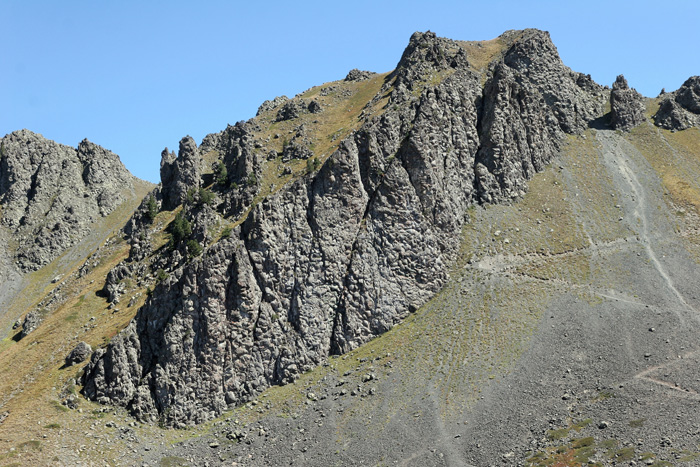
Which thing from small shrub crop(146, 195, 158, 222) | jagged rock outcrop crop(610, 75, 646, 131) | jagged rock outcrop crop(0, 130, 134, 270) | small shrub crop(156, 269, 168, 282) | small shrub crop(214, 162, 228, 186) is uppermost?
jagged rock outcrop crop(0, 130, 134, 270)

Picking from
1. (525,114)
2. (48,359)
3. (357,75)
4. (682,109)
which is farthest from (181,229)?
(682,109)

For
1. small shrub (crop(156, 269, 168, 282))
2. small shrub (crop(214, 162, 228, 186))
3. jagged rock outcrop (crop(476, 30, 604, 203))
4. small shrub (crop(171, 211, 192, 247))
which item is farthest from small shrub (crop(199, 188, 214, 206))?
jagged rock outcrop (crop(476, 30, 604, 203))

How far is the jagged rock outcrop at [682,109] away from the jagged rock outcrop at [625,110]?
285 inches

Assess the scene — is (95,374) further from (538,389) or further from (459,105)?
(459,105)

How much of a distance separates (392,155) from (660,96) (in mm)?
117056

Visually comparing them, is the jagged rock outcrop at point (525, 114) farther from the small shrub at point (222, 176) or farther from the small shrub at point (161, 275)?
the small shrub at point (161, 275)

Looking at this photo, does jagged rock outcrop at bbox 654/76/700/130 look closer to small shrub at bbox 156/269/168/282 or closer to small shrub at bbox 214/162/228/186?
small shrub at bbox 214/162/228/186

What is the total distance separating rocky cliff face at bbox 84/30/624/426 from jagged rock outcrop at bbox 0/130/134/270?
57.4m

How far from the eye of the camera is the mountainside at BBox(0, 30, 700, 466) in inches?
2699

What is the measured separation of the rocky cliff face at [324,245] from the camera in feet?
261

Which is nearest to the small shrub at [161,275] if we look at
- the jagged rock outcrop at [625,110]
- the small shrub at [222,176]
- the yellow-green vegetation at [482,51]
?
the small shrub at [222,176]

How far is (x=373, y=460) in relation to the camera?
2584 inches

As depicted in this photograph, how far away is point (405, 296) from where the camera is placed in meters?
92.4

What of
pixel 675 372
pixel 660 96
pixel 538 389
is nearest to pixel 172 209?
pixel 538 389
